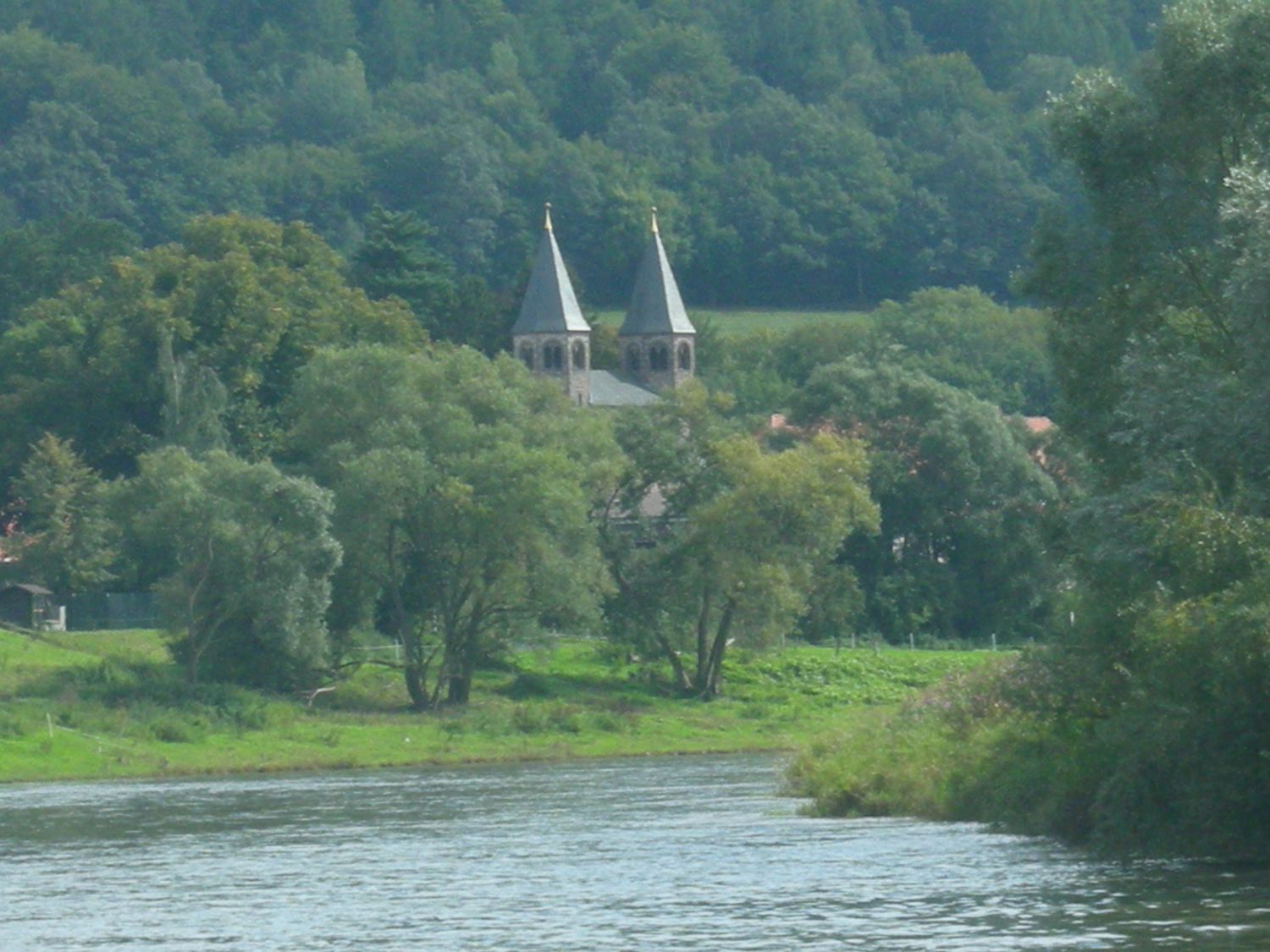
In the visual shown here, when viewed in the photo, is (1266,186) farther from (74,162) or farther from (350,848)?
(74,162)

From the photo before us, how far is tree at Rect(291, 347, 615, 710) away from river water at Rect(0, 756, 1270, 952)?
26.0 metres

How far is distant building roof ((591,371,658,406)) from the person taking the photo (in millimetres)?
138250

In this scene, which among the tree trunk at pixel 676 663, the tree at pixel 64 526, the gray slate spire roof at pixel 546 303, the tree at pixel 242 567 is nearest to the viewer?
the tree at pixel 242 567

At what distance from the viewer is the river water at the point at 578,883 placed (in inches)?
1163

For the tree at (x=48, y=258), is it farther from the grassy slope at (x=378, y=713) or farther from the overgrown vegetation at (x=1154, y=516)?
the overgrown vegetation at (x=1154, y=516)

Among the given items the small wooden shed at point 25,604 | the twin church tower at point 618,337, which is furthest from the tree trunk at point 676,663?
the twin church tower at point 618,337

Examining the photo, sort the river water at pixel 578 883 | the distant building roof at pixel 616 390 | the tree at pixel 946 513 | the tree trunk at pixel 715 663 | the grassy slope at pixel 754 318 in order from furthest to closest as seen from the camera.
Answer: the grassy slope at pixel 754 318 < the distant building roof at pixel 616 390 < the tree at pixel 946 513 < the tree trunk at pixel 715 663 < the river water at pixel 578 883

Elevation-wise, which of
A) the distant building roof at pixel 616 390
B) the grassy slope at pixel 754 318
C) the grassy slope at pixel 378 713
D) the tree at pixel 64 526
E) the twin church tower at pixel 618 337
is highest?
the grassy slope at pixel 754 318

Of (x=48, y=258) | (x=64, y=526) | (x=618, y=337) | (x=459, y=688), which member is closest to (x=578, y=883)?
(x=459, y=688)

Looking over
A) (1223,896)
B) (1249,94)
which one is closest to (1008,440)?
(1249,94)

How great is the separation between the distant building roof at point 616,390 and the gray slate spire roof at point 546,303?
3.89 metres

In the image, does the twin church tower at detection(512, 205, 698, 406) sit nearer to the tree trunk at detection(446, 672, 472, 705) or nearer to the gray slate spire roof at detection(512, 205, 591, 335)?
the gray slate spire roof at detection(512, 205, 591, 335)

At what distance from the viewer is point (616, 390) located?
140 meters

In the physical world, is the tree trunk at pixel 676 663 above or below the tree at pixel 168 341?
below
